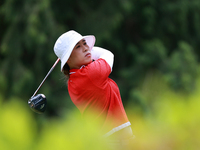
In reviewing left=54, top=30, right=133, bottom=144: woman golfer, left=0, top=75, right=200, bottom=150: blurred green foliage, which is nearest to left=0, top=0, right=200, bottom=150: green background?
left=54, top=30, right=133, bottom=144: woman golfer

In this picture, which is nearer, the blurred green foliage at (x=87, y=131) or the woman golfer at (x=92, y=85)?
the blurred green foliage at (x=87, y=131)

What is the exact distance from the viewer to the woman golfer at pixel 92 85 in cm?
236

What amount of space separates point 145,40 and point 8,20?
148 inches

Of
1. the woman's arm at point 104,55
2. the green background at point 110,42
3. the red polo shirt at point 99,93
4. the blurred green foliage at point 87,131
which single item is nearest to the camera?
the blurred green foliage at point 87,131

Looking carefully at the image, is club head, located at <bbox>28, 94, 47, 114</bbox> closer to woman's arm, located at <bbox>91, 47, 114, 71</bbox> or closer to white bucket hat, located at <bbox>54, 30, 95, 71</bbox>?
white bucket hat, located at <bbox>54, 30, 95, 71</bbox>

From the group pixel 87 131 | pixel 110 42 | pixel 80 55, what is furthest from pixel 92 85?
pixel 110 42

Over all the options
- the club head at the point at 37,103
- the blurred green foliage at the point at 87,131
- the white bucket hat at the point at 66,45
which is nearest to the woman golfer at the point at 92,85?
the white bucket hat at the point at 66,45

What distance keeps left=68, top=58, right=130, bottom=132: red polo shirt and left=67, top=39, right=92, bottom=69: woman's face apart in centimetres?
6

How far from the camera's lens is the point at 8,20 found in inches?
298

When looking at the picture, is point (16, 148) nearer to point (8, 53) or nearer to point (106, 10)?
point (8, 53)

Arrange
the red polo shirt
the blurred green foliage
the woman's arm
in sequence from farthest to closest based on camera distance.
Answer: the woman's arm → the red polo shirt → the blurred green foliage

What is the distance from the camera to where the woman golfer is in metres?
2.36

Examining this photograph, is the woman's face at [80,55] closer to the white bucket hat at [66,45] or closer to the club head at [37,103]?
the white bucket hat at [66,45]

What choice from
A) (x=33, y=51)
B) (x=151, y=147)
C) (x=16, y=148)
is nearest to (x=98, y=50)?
(x=151, y=147)
